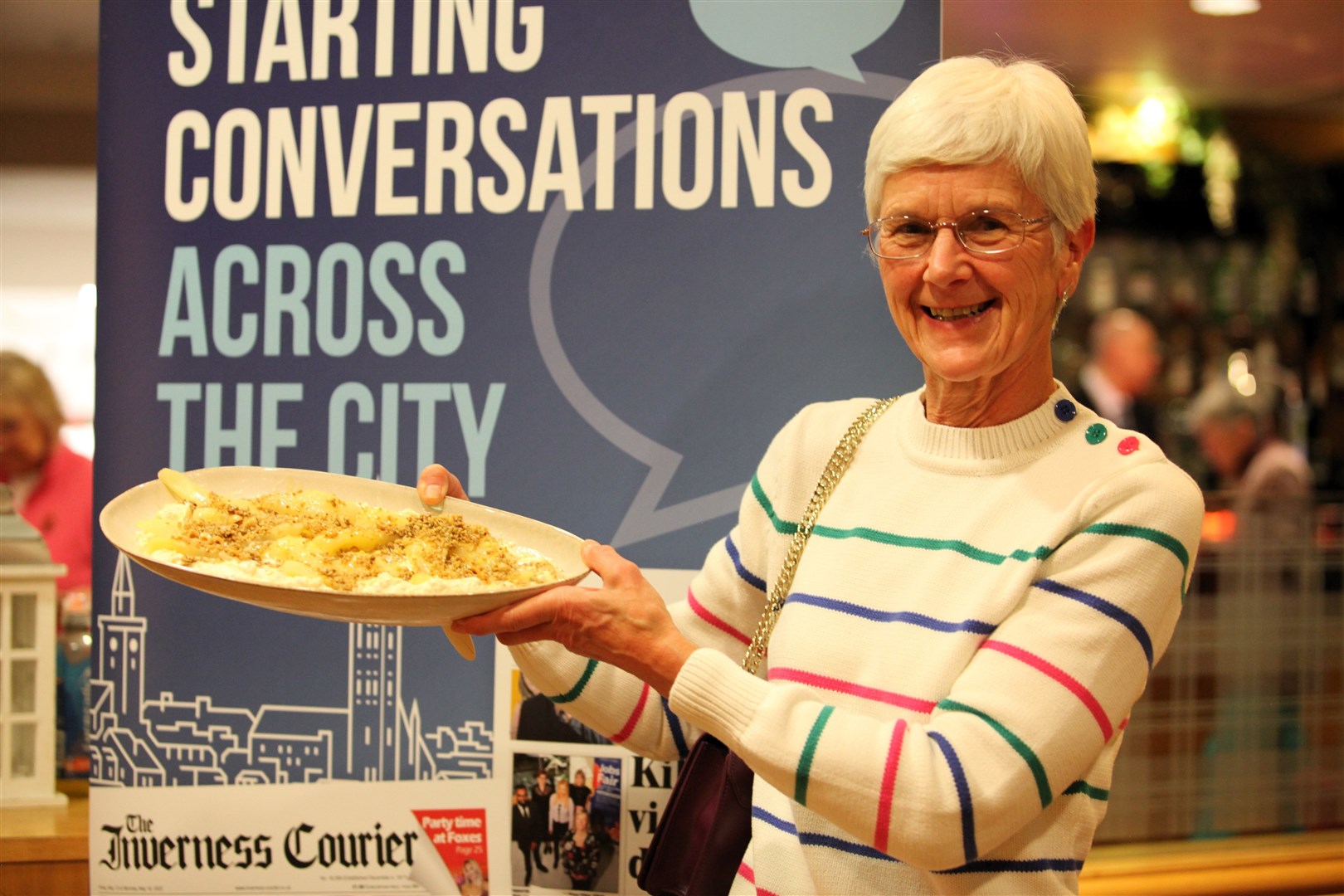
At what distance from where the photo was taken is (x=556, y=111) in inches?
79.7

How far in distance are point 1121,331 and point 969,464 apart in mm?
5360

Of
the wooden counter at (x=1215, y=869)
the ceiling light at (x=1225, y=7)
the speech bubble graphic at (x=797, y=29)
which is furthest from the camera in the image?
the ceiling light at (x=1225, y=7)

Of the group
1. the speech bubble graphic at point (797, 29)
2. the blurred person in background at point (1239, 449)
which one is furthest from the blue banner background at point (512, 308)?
the blurred person in background at point (1239, 449)

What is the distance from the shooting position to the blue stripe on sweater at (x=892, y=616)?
1.33 metres

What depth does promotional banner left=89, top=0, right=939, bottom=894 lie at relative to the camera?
1.97m

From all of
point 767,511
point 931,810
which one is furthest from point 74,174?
point 931,810

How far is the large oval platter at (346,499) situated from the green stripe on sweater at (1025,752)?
1.75 ft

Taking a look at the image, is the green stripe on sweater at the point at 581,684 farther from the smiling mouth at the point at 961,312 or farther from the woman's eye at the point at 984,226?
the woman's eye at the point at 984,226

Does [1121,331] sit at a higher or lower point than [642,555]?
higher

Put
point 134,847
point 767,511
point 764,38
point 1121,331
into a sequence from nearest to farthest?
1. point 767,511
2. point 764,38
3. point 134,847
4. point 1121,331

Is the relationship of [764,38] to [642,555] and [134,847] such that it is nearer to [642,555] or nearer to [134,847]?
[642,555]

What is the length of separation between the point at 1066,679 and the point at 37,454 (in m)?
3.26

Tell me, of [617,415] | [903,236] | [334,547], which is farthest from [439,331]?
[903,236]

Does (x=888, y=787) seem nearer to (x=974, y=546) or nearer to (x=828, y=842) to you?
(x=828, y=842)
